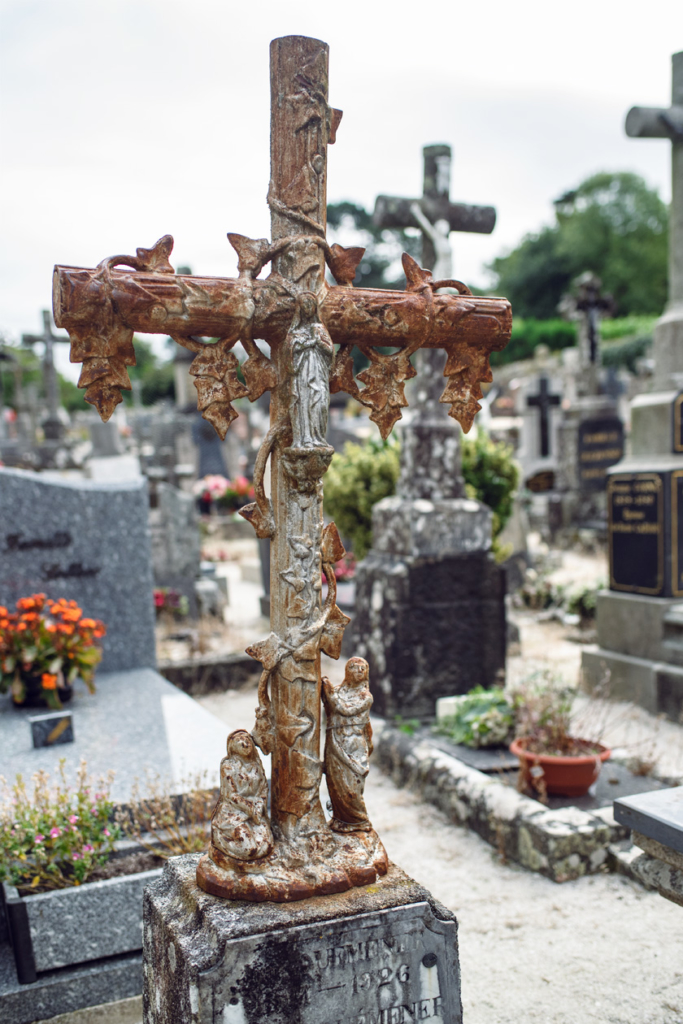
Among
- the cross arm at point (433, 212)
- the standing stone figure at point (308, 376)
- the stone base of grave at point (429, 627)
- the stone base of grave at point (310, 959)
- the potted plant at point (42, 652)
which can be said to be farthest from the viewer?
the cross arm at point (433, 212)

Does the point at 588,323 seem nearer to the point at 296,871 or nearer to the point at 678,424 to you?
the point at 678,424

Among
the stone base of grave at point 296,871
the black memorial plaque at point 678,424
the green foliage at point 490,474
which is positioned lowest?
the stone base of grave at point 296,871

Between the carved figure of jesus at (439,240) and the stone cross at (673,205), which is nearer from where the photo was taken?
the carved figure of jesus at (439,240)

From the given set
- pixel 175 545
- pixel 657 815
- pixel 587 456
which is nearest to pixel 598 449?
pixel 587 456

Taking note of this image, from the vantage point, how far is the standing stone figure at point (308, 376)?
2090 millimetres

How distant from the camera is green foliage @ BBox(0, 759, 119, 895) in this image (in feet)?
9.37

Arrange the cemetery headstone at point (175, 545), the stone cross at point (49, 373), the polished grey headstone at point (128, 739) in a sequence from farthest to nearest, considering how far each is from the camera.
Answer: the stone cross at point (49, 373)
the cemetery headstone at point (175, 545)
the polished grey headstone at point (128, 739)

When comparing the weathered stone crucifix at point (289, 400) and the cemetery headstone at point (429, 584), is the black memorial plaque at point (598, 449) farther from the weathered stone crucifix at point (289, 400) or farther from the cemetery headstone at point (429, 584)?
the weathered stone crucifix at point (289, 400)

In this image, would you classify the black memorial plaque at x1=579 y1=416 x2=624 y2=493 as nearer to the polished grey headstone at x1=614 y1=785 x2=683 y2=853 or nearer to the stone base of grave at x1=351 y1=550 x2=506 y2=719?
the stone base of grave at x1=351 y1=550 x2=506 y2=719

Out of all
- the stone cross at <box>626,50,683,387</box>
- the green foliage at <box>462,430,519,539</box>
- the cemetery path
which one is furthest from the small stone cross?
the cemetery path

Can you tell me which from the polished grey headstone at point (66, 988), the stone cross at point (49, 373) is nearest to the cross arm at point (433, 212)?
the polished grey headstone at point (66, 988)

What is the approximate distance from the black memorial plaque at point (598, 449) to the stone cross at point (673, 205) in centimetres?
769

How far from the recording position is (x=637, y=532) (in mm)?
6332

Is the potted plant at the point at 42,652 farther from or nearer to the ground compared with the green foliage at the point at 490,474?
nearer to the ground
